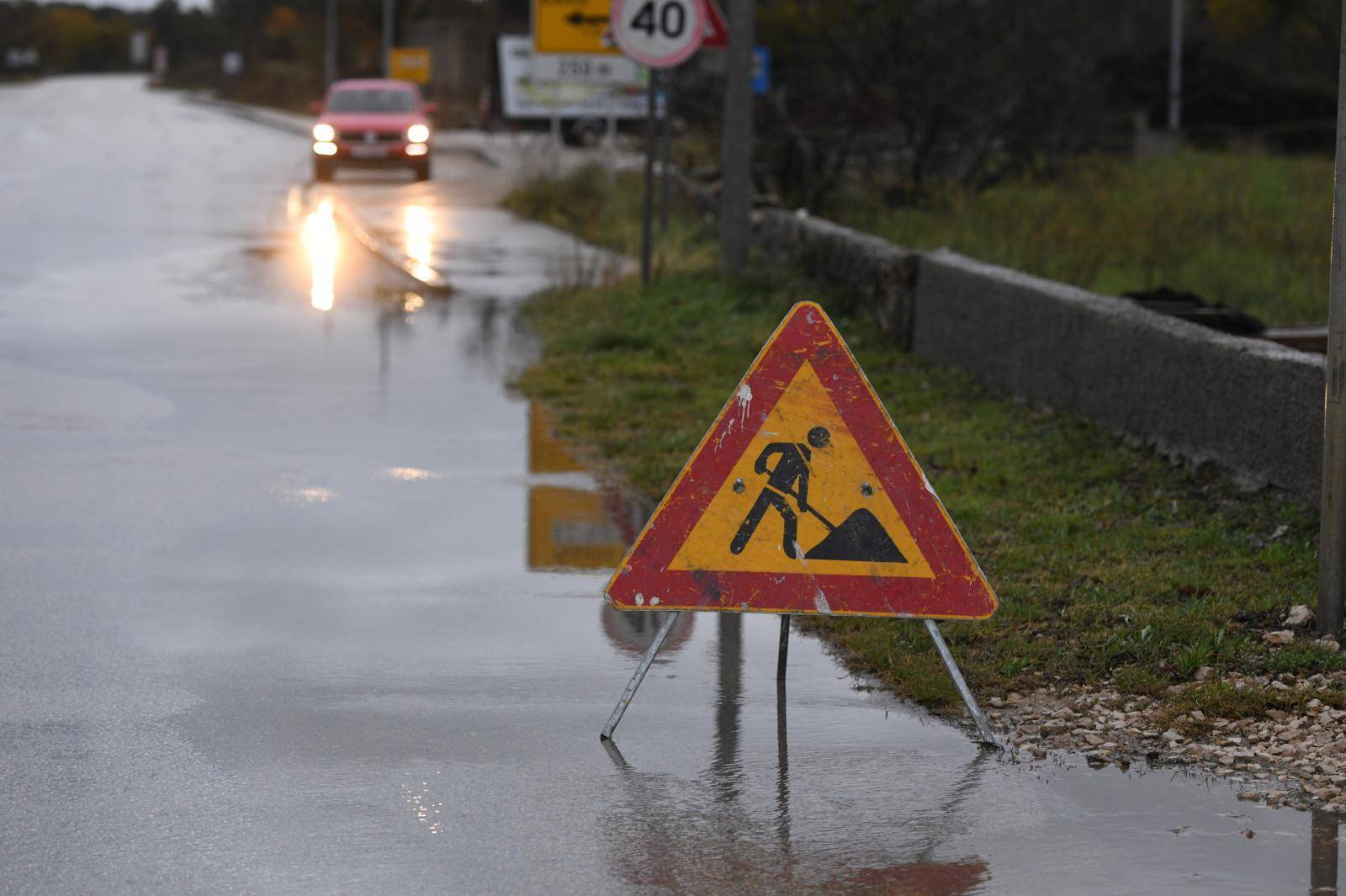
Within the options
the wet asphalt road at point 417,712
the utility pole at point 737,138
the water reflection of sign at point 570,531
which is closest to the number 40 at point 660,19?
the utility pole at point 737,138

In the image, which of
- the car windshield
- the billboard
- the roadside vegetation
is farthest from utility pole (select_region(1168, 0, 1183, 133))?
the roadside vegetation

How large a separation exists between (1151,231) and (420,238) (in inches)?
316

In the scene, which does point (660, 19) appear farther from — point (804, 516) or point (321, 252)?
point (804, 516)

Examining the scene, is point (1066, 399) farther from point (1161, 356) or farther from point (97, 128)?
point (97, 128)

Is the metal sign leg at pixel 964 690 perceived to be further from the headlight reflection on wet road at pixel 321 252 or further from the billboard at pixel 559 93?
the billboard at pixel 559 93

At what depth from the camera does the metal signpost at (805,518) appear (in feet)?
17.4

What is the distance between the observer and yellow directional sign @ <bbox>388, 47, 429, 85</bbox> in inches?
2379

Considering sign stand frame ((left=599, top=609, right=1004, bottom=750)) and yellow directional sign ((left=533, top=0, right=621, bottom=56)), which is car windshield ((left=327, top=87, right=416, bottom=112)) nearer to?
yellow directional sign ((left=533, top=0, right=621, bottom=56))

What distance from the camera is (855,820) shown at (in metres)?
4.66

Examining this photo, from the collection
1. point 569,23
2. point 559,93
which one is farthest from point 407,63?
point 569,23

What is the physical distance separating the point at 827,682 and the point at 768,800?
3.54 feet

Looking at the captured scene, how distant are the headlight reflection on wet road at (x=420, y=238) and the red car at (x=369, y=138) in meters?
4.84

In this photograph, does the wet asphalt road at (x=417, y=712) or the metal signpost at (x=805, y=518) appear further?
the metal signpost at (x=805, y=518)

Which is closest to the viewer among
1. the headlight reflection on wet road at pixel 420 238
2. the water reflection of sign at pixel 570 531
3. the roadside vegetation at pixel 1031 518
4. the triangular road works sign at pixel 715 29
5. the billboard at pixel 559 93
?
the roadside vegetation at pixel 1031 518
